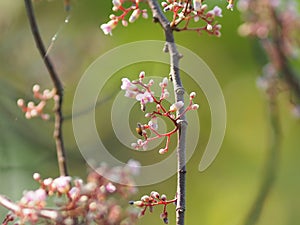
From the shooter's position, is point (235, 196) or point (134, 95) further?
point (235, 196)

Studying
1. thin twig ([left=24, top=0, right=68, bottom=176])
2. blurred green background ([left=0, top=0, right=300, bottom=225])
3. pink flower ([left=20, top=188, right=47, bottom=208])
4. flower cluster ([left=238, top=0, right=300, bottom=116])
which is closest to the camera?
pink flower ([left=20, top=188, right=47, bottom=208])

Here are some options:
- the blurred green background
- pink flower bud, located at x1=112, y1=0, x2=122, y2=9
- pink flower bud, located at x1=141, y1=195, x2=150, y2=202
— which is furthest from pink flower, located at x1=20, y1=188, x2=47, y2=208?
the blurred green background

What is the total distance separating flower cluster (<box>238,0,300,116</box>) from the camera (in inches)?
69.1

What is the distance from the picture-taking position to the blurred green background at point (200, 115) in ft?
7.18

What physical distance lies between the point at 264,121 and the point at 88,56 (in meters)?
0.87

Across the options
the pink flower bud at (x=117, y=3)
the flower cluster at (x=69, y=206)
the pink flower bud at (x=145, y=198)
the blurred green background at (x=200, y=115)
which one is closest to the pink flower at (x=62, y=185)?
the flower cluster at (x=69, y=206)

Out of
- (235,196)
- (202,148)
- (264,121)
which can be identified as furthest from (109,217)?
(264,121)

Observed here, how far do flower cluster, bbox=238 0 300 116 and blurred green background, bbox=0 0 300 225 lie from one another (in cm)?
44

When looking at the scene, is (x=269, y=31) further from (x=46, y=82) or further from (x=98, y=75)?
(x=46, y=82)

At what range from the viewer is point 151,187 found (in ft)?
7.22

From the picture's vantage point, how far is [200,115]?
94.7 inches

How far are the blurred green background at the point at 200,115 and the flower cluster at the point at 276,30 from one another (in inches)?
17.3

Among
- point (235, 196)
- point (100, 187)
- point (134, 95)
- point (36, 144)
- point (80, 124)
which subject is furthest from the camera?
point (235, 196)

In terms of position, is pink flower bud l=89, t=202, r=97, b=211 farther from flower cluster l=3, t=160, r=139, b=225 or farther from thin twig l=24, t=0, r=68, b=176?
thin twig l=24, t=0, r=68, b=176
